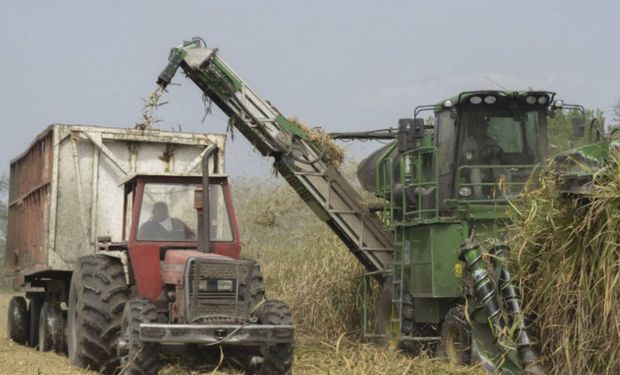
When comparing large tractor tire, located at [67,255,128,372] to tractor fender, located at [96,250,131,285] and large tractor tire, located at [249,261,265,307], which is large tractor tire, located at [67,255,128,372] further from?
large tractor tire, located at [249,261,265,307]

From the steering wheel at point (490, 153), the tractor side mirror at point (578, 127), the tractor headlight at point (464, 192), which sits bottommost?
the tractor headlight at point (464, 192)

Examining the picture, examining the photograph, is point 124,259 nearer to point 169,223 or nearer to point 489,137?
point 169,223

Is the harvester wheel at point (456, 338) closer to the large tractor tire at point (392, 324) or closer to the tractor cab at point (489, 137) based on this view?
the large tractor tire at point (392, 324)

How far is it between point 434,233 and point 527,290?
222cm

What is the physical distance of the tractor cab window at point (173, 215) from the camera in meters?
9.82

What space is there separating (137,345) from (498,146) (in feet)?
15.6

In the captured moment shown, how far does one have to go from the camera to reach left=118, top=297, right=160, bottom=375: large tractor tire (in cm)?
862

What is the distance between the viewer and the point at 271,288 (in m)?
15.2

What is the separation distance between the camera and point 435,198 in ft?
37.7

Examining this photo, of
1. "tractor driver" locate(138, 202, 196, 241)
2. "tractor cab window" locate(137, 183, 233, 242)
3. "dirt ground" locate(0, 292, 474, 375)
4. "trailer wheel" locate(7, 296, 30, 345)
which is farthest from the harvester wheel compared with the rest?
"trailer wheel" locate(7, 296, 30, 345)

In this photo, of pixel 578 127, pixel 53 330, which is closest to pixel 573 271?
pixel 578 127

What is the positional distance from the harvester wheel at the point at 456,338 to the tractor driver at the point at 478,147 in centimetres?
159

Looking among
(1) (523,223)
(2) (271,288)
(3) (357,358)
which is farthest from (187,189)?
(2) (271,288)

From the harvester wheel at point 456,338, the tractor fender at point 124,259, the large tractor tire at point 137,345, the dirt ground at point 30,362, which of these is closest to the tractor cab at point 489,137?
the harvester wheel at point 456,338
